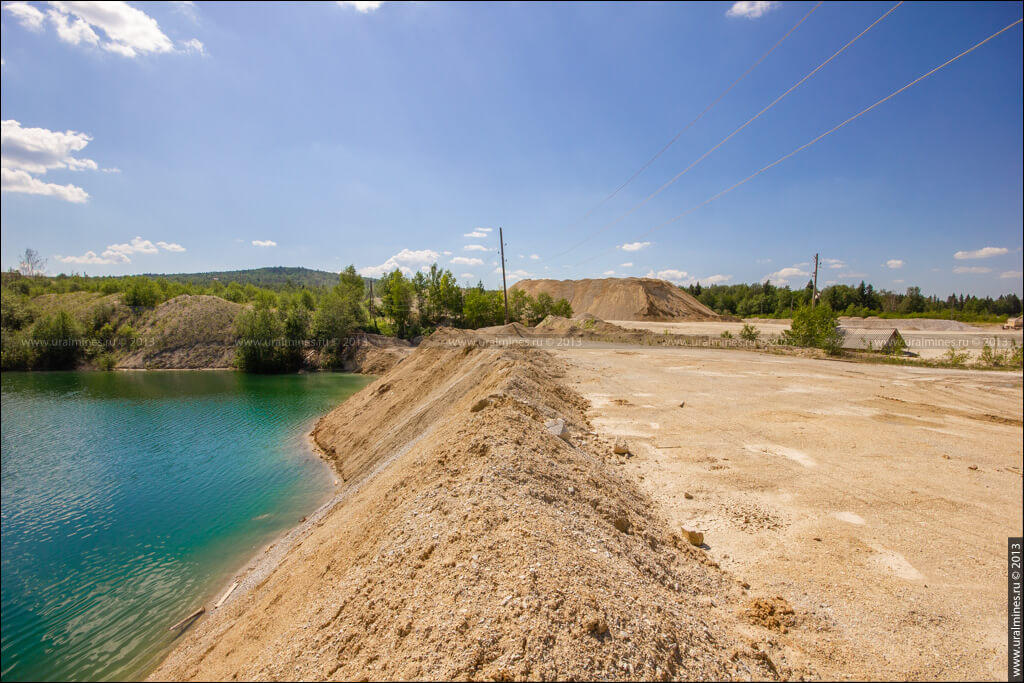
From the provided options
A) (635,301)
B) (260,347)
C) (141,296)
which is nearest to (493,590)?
(260,347)

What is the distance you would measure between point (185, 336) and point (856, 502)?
59422mm

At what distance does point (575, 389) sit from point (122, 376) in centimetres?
4722

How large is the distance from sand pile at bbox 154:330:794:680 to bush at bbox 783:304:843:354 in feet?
87.5

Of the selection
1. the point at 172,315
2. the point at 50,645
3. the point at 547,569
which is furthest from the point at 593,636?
the point at 172,315

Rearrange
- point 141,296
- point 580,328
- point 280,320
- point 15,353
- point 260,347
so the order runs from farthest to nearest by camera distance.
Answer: point 141,296 < point 280,320 < point 260,347 < point 15,353 < point 580,328

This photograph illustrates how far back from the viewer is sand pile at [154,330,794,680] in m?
3.12

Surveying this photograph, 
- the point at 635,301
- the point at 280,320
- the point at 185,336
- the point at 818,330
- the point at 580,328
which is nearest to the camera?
the point at 818,330

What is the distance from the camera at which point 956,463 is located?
27.1ft

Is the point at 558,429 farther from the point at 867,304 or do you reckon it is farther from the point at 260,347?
the point at 867,304

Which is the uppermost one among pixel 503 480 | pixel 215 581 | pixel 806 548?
pixel 503 480

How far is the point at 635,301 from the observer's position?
204ft

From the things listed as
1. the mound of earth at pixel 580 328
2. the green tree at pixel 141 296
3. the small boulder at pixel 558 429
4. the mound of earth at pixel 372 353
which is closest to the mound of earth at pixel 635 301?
the mound of earth at pixel 580 328

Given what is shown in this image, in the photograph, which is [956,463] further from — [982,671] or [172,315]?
[172,315]

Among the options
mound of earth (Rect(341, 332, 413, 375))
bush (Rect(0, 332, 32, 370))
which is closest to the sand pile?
mound of earth (Rect(341, 332, 413, 375))
